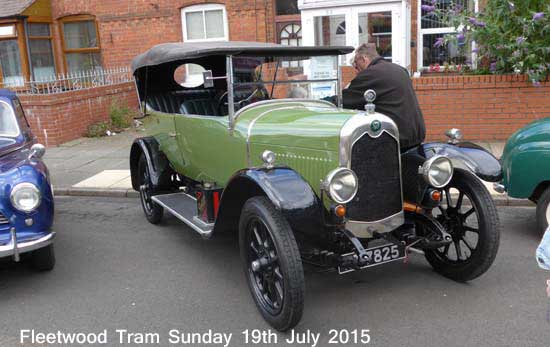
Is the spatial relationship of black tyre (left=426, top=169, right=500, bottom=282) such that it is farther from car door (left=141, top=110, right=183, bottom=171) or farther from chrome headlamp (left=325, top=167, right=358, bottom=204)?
car door (left=141, top=110, right=183, bottom=171)

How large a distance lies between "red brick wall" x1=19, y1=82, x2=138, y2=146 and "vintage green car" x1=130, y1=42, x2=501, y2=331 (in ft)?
21.0

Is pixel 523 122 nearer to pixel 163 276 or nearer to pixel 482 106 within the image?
pixel 482 106

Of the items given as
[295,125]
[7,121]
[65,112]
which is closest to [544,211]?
[295,125]

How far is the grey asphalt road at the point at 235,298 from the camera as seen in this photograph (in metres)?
3.60

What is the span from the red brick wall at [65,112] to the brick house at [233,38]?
22 millimetres

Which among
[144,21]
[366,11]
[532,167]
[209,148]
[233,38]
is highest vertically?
[144,21]

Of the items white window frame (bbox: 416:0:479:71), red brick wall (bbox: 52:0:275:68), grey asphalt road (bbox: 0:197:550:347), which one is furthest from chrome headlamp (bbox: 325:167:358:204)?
red brick wall (bbox: 52:0:275:68)

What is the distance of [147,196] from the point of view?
624 centimetres

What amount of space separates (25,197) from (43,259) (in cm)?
74

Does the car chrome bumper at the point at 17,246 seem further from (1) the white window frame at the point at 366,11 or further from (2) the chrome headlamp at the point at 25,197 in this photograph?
(1) the white window frame at the point at 366,11

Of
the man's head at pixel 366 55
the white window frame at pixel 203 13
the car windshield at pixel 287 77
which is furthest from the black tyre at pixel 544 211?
the white window frame at pixel 203 13

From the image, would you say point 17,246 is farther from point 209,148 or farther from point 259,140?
point 259,140

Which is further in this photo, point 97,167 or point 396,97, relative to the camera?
point 97,167

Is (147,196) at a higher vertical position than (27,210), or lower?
lower
